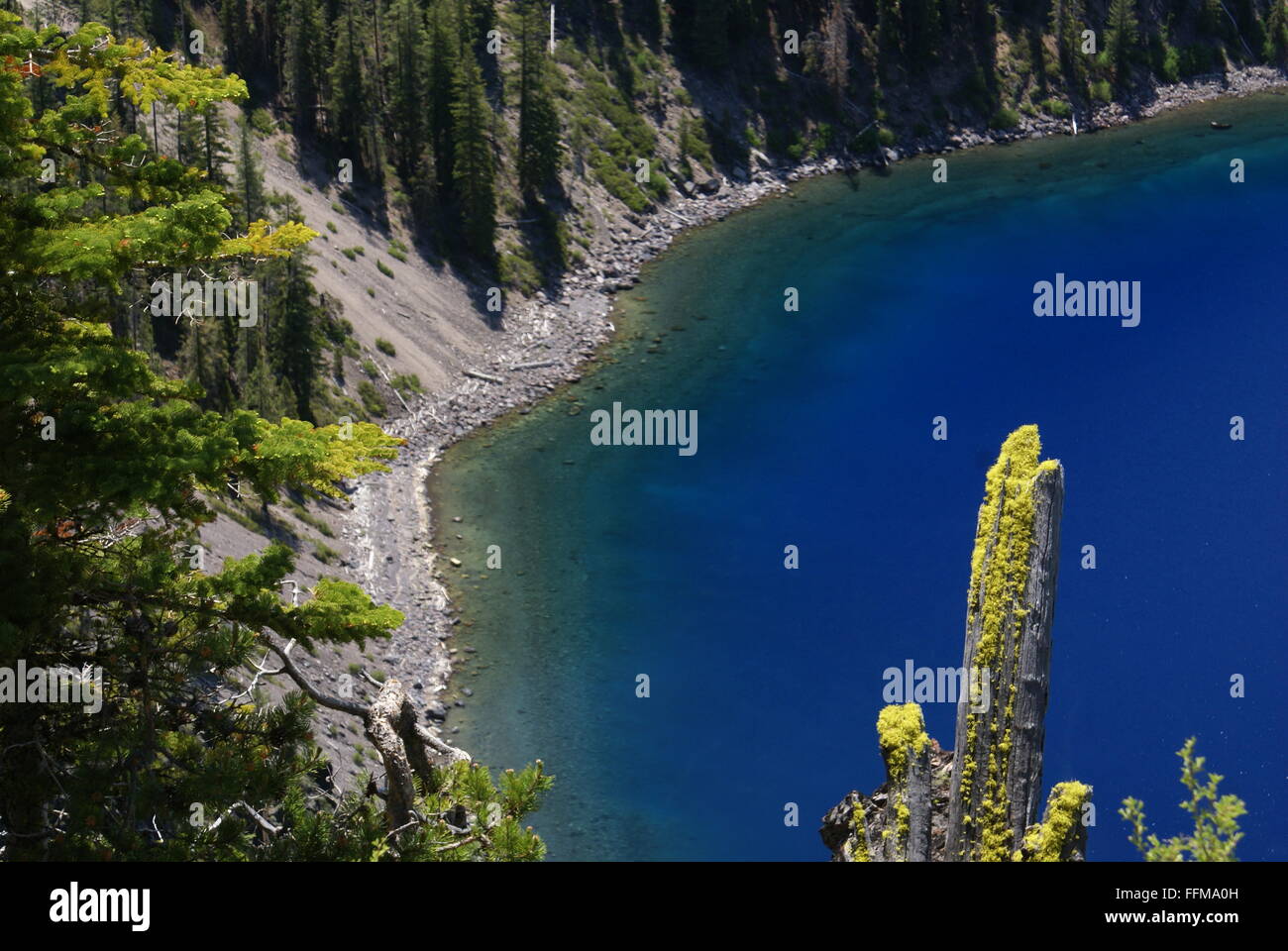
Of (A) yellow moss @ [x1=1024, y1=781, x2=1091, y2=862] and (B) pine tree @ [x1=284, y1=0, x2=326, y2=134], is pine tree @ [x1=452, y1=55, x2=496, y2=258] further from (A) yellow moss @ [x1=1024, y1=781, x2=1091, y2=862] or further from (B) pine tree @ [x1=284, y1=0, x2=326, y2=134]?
(A) yellow moss @ [x1=1024, y1=781, x2=1091, y2=862]

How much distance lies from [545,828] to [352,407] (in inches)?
1084

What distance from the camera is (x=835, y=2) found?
111625mm

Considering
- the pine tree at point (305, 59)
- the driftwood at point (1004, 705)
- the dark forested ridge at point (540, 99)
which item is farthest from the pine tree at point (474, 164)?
the driftwood at point (1004, 705)

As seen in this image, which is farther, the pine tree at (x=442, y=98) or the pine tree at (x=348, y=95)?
the pine tree at (x=442, y=98)

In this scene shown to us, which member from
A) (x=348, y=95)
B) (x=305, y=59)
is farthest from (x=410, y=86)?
(x=305, y=59)

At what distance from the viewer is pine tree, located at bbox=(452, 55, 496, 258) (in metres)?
81.2

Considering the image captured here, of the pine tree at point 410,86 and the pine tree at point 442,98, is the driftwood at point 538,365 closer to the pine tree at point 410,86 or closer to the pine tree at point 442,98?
the pine tree at point 442,98

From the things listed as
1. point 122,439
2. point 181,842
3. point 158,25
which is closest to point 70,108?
point 122,439

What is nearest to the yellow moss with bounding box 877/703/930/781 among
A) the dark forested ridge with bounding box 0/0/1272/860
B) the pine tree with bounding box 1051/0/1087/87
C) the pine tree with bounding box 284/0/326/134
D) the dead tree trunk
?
the dead tree trunk

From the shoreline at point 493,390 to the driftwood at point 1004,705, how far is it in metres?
33.2

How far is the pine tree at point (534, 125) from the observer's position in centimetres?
8769

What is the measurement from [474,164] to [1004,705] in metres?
66.8

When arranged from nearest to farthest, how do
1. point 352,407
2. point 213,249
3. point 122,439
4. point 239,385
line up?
point 122,439 → point 213,249 → point 239,385 → point 352,407

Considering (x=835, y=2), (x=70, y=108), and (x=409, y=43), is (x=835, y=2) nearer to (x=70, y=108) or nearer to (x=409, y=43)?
(x=409, y=43)
